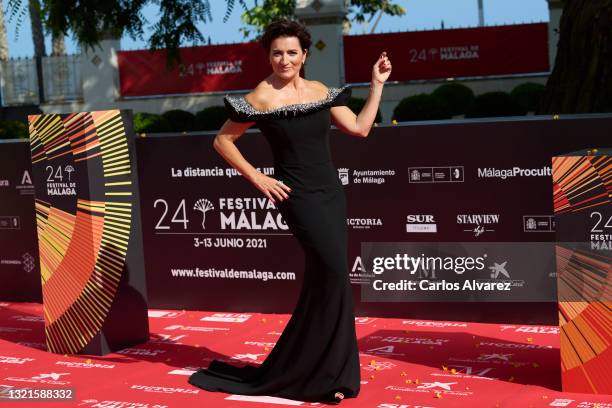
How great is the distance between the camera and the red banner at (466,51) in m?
24.9

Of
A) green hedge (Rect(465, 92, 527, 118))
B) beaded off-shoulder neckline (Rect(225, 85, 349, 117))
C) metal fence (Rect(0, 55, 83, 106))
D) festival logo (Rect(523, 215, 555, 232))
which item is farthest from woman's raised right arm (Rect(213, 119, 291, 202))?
metal fence (Rect(0, 55, 83, 106))

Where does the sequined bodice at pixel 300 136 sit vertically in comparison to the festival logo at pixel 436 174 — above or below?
above

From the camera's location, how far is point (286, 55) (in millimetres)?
6133

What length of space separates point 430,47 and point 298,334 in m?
19.9

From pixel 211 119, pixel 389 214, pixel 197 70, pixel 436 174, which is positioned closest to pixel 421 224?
pixel 389 214

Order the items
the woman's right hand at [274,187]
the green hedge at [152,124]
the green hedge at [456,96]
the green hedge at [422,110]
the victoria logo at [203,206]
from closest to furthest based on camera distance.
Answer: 1. the woman's right hand at [274,187]
2. the victoria logo at [203,206]
3. the green hedge at [422,110]
4. the green hedge at [152,124]
5. the green hedge at [456,96]

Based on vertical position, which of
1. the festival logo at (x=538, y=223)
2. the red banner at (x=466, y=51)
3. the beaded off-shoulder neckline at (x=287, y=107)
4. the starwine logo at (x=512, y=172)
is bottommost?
the festival logo at (x=538, y=223)

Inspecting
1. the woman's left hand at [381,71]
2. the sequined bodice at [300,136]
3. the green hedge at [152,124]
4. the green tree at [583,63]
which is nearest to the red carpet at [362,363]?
the sequined bodice at [300,136]

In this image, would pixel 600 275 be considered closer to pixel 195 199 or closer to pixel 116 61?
pixel 195 199

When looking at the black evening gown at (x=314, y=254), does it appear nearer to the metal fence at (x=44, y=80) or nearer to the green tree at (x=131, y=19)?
the green tree at (x=131, y=19)

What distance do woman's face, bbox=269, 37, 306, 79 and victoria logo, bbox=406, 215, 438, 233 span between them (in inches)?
101

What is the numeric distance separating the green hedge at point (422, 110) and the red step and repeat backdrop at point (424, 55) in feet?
17.7

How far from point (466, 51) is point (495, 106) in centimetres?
536

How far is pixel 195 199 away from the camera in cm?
917
